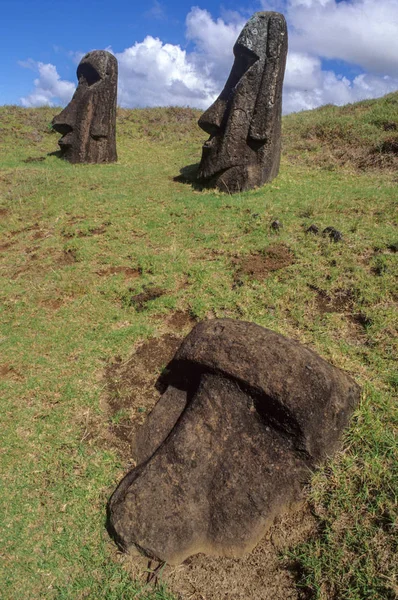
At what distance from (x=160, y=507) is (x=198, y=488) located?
0.84 feet

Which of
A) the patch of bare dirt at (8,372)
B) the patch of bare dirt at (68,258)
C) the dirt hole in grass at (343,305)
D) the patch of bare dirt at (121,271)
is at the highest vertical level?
the dirt hole in grass at (343,305)

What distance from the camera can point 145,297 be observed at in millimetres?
4699

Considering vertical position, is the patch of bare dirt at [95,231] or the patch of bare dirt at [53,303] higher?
the patch of bare dirt at [95,231]

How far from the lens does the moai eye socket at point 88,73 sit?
10.6 metres

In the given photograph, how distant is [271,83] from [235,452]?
702 cm

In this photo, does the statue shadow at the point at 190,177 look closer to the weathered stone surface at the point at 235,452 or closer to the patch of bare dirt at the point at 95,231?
the patch of bare dirt at the point at 95,231

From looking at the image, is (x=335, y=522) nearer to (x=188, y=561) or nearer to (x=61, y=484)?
(x=188, y=561)

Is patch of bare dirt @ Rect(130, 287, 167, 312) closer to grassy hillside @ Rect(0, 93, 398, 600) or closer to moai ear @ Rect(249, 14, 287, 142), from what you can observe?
grassy hillside @ Rect(0, 93, 398, 600)

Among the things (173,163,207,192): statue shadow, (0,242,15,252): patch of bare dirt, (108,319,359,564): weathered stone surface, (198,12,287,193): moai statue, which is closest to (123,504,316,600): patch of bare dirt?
(108,319,359,564): weathered stone surface

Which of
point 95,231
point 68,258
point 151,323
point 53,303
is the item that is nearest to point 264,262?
point 151,323

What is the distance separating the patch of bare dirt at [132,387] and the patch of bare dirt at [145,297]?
0.63 meters

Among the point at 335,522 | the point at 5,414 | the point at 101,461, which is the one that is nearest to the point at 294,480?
the point at 335,522

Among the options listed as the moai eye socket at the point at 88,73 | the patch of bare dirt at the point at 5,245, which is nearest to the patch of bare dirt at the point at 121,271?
the patch of bare dirt at the point at 5,245

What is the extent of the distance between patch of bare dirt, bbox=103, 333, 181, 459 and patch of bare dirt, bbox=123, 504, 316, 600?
858 millimetres
